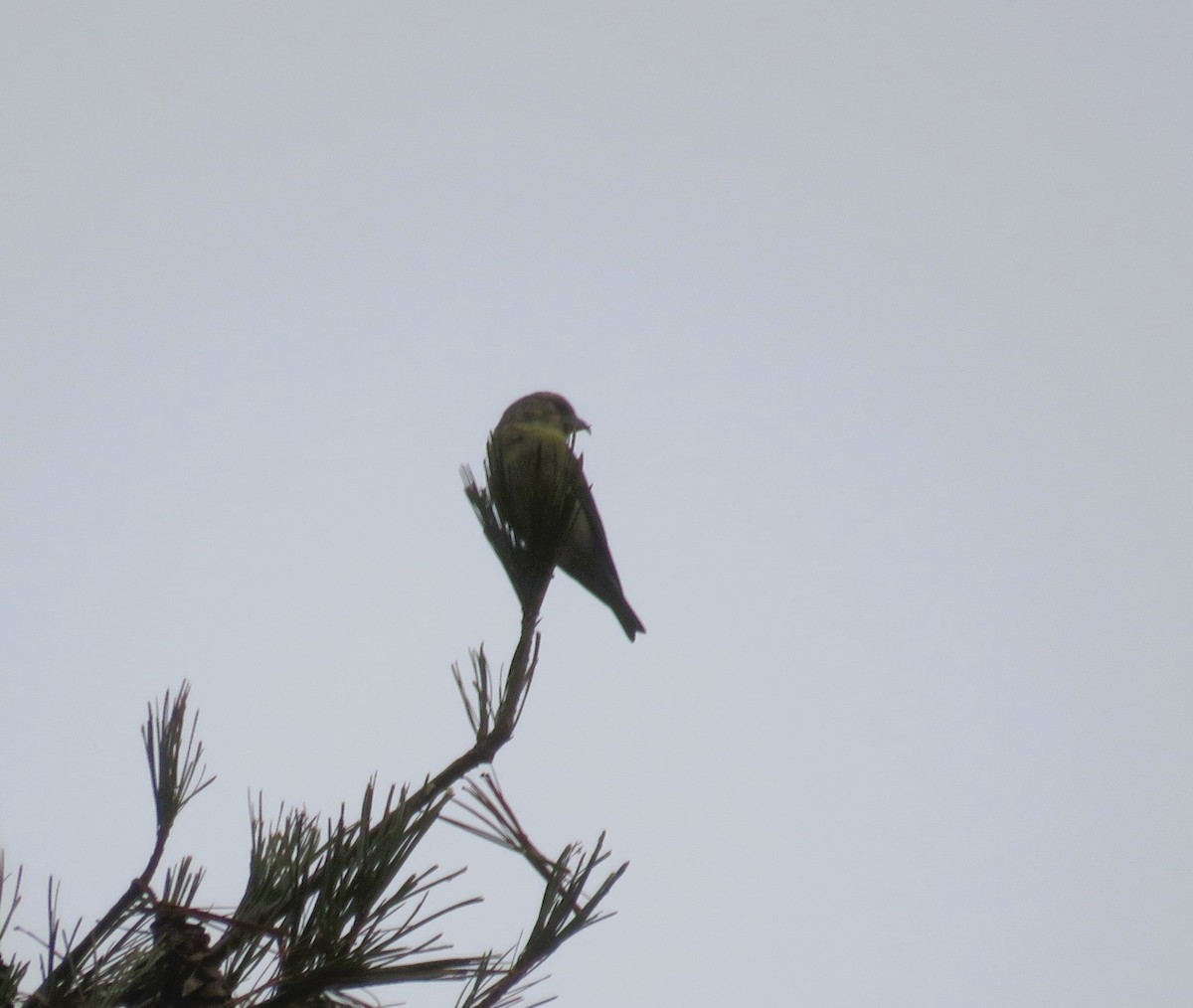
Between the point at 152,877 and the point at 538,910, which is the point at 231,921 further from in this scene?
the point at 538,910

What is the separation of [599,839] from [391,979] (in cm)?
33

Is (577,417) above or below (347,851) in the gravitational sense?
above

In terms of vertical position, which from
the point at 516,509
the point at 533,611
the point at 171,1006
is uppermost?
the point at 516,509

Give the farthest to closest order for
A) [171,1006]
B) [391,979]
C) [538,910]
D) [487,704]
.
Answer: [487,704], [538,910], [391,979], [171,1006]

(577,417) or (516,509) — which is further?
(577,417)

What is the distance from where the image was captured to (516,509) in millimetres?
2029

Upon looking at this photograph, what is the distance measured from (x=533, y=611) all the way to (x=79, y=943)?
2.82ft

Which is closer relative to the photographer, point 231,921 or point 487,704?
point 231,921

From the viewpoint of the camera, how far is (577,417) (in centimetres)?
486

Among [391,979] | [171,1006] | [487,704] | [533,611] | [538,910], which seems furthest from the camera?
[533,611]

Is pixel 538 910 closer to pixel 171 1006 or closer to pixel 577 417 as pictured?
pixel 171 1006

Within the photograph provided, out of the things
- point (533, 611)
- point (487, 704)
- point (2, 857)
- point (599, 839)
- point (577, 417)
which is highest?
point (577, 417)

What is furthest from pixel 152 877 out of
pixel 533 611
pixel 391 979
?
pixel 533 611

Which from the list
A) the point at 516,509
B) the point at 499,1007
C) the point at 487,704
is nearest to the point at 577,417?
the point at 516,509
